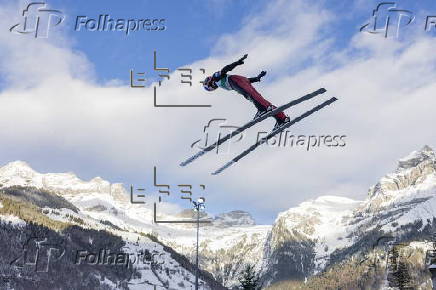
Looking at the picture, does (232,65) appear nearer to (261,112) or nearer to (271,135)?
(261,112)

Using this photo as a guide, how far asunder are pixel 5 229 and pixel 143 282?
57.2 metres

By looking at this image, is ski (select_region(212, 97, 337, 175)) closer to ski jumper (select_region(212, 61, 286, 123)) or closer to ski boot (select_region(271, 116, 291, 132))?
ski boot (select_region(271, 116, 291, 132))

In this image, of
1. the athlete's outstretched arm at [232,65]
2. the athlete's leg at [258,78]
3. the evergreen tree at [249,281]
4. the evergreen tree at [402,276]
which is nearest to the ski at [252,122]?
the athlete's leg at [258,78]

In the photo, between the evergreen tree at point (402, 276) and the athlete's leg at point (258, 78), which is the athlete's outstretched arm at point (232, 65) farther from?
the evergreen tree at point (402, 276)

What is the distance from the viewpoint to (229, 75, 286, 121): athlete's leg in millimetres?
20422

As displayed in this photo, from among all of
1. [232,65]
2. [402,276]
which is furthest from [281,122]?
[402,276]

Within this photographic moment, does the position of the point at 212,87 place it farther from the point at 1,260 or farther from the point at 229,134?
the point at 1,260

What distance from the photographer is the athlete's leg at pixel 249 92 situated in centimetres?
2042

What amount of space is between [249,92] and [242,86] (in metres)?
0.47

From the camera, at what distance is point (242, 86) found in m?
20.5

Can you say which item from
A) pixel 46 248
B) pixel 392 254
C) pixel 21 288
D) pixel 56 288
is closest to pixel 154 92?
pixel 392 254

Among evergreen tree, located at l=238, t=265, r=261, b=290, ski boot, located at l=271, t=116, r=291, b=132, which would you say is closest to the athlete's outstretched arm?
ski boot, located at l=271, t=116, r=291, b=132

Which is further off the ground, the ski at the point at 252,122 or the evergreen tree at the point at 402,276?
the ski at the point at 252,122

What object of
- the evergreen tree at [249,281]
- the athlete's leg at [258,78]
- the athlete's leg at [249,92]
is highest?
the athlete's leg at [258,78]
